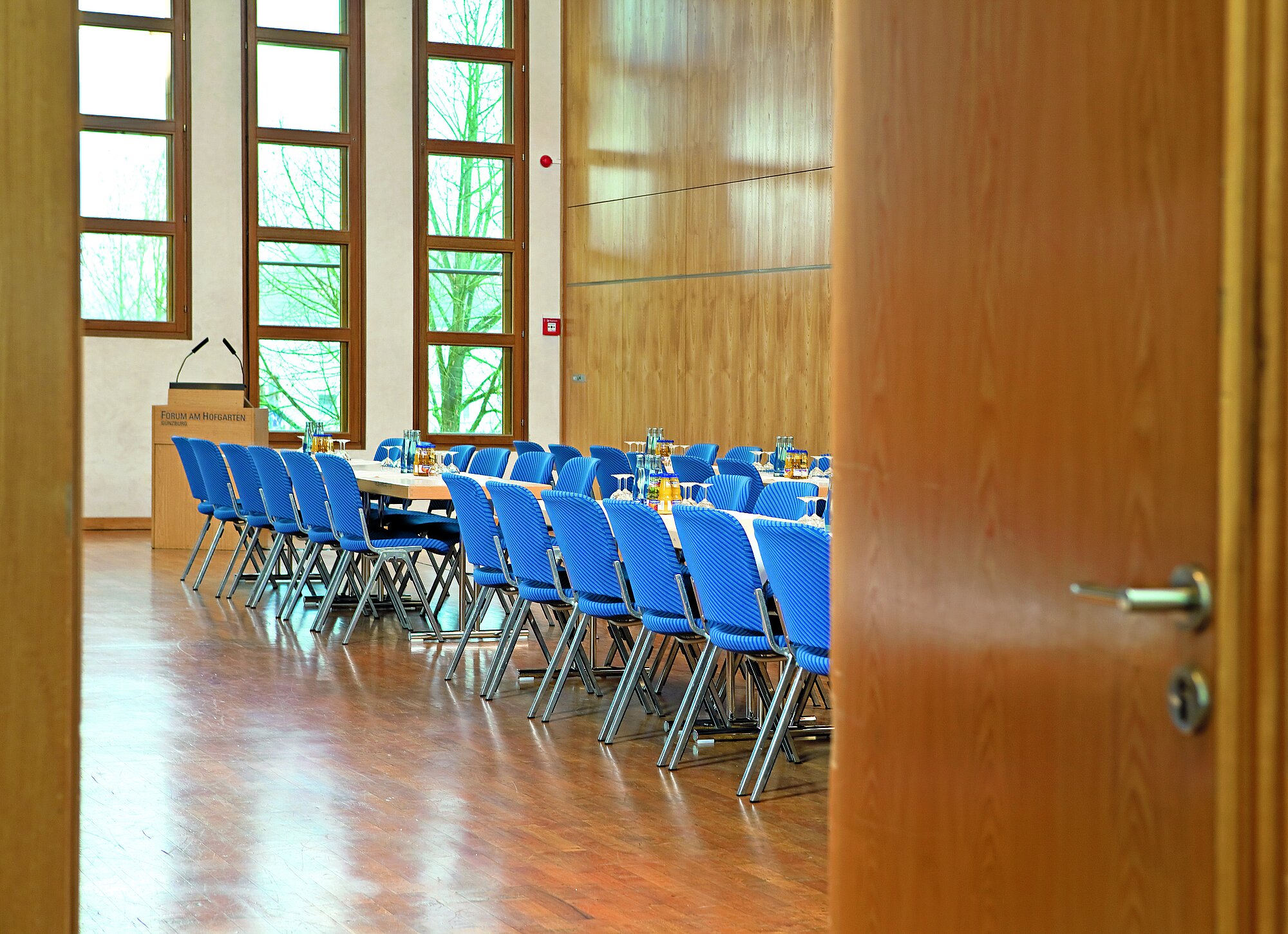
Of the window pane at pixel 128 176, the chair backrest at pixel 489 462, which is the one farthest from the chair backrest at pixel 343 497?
the window pane at pixel 128 176

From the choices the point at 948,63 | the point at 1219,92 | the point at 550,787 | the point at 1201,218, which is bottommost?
the point at 550,787

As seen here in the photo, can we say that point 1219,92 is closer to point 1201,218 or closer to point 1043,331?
point 1201,218

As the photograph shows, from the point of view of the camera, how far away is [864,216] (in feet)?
7.26

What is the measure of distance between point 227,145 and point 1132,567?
14.7 meters

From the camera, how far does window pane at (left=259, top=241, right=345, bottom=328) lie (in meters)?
15.3

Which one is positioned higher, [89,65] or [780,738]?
[89,65]

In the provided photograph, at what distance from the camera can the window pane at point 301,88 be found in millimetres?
15273

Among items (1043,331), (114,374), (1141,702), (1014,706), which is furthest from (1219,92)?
(114,374)

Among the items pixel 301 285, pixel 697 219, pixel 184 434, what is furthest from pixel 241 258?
pixel 697 219

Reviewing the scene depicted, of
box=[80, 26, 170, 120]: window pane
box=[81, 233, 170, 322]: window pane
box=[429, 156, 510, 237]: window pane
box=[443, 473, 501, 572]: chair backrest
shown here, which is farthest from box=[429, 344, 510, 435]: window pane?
box=[443, 473, 501, 572]: chair backrest

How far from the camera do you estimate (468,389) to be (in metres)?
16.2

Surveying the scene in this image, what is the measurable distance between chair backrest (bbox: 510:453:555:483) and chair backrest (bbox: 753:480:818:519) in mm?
3450

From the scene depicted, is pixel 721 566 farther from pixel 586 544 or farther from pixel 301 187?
pixel 301 187

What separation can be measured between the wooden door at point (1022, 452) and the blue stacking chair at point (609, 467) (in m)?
8.40
